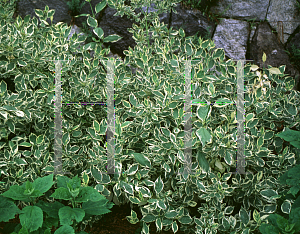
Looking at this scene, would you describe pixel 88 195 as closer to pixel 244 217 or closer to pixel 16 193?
pixel 16 193

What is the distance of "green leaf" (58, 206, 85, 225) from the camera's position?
1187mm

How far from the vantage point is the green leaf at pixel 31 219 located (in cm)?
118

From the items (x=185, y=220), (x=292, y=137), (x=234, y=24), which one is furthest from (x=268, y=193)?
(x=234, y=24)

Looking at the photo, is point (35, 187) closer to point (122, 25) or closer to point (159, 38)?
point (159, 38)

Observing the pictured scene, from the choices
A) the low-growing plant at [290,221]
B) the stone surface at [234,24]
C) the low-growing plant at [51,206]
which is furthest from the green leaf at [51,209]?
the stone surface at [234,24]

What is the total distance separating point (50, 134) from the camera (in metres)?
1.85

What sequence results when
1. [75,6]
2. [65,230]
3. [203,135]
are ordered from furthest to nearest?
1. [75,6]
2. [203,135]
3. [65,230]

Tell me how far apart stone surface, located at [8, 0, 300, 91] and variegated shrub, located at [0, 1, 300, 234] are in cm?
214

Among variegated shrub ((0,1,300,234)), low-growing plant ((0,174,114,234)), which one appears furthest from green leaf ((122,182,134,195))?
low-growing plant ((0,174,114,234))

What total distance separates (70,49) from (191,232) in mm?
1644

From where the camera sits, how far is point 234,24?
419 centimetres

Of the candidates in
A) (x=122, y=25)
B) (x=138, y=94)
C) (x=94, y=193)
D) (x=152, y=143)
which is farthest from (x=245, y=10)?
(x=94, y=193)

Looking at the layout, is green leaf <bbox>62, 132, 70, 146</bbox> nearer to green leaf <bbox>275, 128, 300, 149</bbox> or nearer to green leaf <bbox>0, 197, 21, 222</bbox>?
green leaf <bbox>0, 197, 21, 222</bbox>

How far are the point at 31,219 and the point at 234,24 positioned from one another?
412cm
